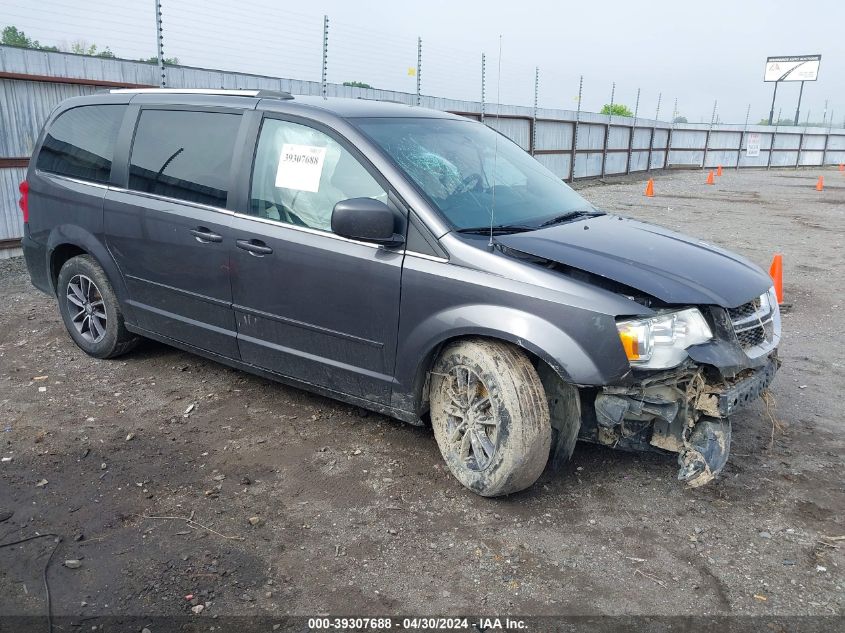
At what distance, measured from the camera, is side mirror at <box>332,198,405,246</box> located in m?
3.33

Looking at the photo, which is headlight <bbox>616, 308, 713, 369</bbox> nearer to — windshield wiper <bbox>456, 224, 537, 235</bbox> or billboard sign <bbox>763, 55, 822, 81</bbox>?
windshield wiper <bbox>456, 224, 537, 235</bbox>

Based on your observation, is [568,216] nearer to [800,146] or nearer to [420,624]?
[420,624]

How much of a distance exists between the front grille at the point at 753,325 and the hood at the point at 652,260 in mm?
64

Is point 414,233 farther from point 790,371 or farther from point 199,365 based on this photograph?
point 790,371

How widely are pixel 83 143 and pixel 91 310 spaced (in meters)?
1.20

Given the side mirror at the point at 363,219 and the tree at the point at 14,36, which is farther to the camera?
the tree at the point at 14,36

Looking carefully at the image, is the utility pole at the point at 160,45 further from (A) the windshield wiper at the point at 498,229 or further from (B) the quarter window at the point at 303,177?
(A) the windshield wiper at the point at 498,229

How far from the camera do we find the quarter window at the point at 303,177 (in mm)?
3670

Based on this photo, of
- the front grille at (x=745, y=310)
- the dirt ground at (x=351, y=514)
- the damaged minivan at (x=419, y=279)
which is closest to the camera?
the dirt ground at (x=351, y=514)

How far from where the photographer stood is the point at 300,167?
384 cm

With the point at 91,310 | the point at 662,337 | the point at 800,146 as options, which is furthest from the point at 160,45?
the point at 800,146

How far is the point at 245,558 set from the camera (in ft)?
9.59

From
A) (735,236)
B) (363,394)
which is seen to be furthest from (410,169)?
(735,236)

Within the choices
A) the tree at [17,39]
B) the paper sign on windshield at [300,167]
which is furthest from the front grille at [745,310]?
the tree at [17,39]
